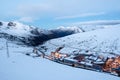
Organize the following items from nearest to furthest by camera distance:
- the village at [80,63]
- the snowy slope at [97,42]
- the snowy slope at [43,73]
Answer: the snowy slope at [43,73]
the village at [80,63]
the snowy slope at [97,42]

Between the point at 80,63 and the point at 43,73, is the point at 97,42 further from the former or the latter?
the point at 43,73

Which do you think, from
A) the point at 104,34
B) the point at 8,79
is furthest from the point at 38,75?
the point at 104,34

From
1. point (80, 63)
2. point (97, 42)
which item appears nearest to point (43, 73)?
point (80, 63)

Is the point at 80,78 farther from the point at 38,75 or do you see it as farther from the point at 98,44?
the point at 98,44

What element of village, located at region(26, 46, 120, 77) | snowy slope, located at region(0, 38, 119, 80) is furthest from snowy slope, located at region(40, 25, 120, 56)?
snowy slope, located at region(0, 38, 119, 80)

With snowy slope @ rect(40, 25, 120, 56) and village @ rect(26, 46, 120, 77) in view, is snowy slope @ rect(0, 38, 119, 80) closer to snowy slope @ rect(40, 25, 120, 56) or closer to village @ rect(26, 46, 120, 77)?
village @ rect(26, 46, 120, 77)

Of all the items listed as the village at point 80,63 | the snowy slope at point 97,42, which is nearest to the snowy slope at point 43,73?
the village at point 80,63

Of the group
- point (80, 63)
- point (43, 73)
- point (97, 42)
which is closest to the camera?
point (43, 73)

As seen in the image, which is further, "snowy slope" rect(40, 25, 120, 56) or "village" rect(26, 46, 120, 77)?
"snowy slope" rect(40, 25, 120, 56)

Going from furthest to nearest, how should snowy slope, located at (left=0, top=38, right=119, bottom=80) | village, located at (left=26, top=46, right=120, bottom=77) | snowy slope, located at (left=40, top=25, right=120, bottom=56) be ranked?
snowy slope, located at (left=40, top=25, right=120, bottom=56) → village, located at (left=26, top=46, right=120, bottom=77) → snowy slope, located at (left=0, top=38, right=119, bottom=80)

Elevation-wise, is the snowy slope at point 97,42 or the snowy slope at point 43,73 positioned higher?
the snowy slope at point 97,42

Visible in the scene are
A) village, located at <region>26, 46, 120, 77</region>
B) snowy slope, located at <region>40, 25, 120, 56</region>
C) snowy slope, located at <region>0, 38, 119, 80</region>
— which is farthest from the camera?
snowy slope, located at <region>40, 25, 120, 56</region>

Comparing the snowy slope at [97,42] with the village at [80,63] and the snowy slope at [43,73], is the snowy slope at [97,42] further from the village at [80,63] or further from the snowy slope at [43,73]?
the snowy slope at [43,73]
